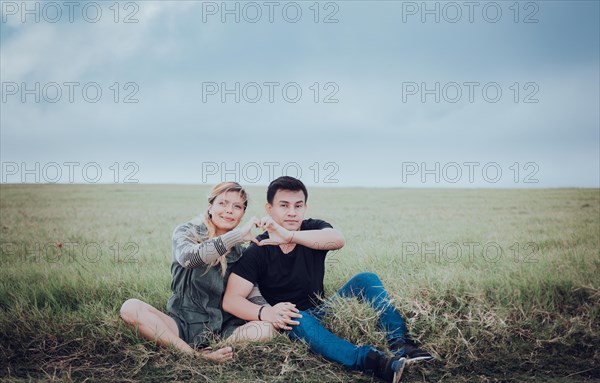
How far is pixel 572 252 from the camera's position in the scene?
614 centimetres

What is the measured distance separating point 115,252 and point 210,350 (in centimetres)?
399

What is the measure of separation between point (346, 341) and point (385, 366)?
40 cm

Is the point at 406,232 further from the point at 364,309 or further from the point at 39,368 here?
the point at 39,368

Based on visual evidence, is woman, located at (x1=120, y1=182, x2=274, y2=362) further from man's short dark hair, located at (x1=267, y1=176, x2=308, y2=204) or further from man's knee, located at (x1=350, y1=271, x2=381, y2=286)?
man's knee, located at (x1=350, y1=271, x2=381, y2=286)

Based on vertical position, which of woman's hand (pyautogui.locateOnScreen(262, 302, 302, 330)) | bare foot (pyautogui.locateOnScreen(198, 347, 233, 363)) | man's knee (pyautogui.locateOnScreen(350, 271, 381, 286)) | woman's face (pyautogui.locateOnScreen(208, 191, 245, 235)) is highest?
woman's face (pyautogui.locateOnScreen(208, 191, 245, 235))

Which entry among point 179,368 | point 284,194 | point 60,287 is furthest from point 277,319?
point 60,287

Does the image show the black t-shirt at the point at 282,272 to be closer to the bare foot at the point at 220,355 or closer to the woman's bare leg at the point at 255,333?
the woman's bare leg at the point at 255,333

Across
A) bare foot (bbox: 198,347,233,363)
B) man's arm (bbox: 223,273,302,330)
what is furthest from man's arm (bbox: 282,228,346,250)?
bare foot (bbox: 198,347,233,363)

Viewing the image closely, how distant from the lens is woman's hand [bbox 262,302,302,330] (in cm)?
369

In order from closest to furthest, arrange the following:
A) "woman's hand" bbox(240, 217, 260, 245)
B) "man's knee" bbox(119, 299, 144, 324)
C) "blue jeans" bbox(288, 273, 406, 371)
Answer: "blue jeans" bbox(288, 273, 406, 371) → "woman's hand" bbox(240, 217, 260, 245) → "man's knee" bbox(119, 299, 144, 324)

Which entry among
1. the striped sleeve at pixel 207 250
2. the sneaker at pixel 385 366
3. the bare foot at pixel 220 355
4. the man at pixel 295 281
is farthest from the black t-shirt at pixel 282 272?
the sneaker at pixel 385 366

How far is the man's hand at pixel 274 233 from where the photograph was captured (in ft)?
12.4

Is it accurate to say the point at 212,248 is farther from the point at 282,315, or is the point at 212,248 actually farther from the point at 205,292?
the point at 282,315

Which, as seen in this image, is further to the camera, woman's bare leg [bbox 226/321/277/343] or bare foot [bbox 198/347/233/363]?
woman's bare leg [bbox 226/321/277/343]
